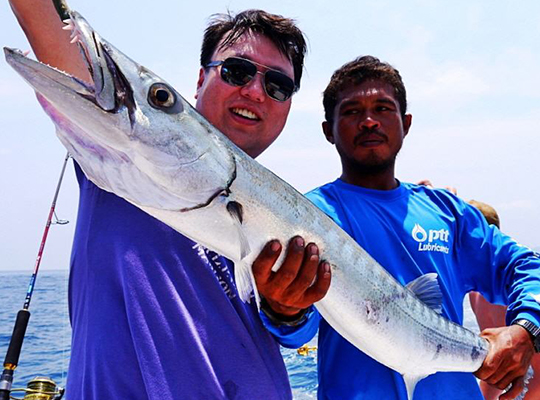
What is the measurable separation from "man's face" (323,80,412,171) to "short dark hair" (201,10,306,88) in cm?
45

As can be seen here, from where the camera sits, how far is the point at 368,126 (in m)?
3.14

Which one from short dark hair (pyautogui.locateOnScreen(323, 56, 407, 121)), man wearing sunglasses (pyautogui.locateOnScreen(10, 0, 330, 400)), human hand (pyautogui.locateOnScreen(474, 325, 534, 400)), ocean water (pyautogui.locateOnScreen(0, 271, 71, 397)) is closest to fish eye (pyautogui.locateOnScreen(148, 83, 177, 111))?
man wearing sunglasses (pyautogui.locateOnScreen(10, 0, 330, 400))

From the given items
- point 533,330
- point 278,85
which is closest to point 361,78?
point 278,85

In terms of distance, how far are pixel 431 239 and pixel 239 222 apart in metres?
1.60

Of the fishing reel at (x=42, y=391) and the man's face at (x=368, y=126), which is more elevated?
the man's face at (x=368, y=126)

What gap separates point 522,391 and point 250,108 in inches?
92.4

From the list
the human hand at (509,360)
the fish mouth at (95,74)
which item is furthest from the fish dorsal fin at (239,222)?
the human hand at (509,360)

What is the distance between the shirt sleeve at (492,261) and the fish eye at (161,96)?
229 centimetres

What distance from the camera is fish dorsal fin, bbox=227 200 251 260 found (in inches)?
73.4

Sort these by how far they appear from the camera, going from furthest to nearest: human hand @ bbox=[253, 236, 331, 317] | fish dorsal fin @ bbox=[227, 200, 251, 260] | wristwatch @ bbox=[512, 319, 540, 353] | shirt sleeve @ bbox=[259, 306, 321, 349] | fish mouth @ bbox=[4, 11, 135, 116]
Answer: wristwatch @ bbox=[512, 319, 540, 353] → shirt sleeve @ bbox=[259, 306, 321, 349] → human hand @ bbox=[253, 236, 331, 317] → fish dorsal fin @ bbox=[227, 200, 251, 260] → fish mouth @ bbox=[4, 11, 135, 116]

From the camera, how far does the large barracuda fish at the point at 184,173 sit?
155 centimetres

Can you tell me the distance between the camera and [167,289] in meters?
1.96

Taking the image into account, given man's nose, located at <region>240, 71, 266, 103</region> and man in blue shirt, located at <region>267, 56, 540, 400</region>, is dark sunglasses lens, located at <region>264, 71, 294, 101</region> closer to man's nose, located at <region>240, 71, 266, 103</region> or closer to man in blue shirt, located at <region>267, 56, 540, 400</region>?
man's nose, located at <region>240, 71, 266, 103</region>

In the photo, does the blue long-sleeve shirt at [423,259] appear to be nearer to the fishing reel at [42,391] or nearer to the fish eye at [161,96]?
the fish eye at [161,96]
